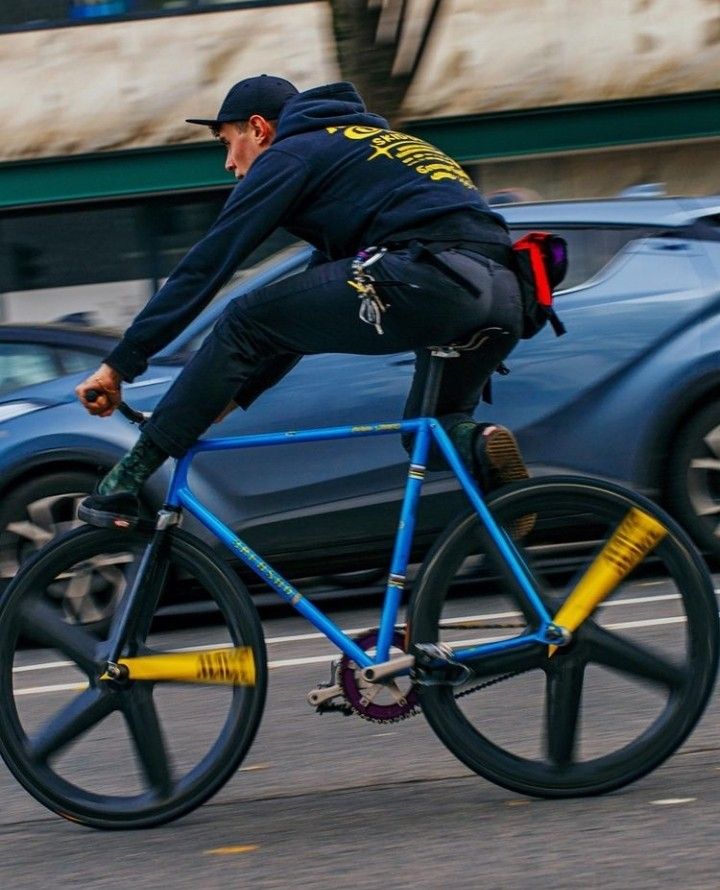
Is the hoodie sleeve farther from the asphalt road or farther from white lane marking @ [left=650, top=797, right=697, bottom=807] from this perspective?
white lane marking @ [left=650, top=797, right=697, bottom=807]

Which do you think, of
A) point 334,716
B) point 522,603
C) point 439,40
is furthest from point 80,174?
point 522,603

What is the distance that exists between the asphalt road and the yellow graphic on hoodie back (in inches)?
39.6

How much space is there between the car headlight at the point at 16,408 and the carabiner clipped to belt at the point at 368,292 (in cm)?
358

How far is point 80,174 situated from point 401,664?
12863 millimetres

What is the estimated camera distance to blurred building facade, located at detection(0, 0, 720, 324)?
1588 centimetres

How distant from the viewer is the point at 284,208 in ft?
12.7

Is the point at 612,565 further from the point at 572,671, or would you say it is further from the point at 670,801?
the point at 670,801

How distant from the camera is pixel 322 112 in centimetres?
397

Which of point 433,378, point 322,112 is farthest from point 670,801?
point 322,112

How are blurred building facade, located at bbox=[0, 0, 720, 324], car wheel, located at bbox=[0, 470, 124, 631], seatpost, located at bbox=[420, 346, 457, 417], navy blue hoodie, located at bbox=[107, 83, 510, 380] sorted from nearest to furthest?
navy blue hoodie, located at bbox=[107, 83, 510, 380] → seatpost, located at bbox=[420, 346, 457, 417] → car wheel, located at bbox=[0, 470, 124, 631] → blurred building facade, located at bbox=[0, 0, 720, 324]

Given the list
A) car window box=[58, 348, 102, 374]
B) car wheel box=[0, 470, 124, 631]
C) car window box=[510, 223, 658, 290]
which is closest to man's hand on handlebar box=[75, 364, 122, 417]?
car wheel box=[0, 470, 124, 631]

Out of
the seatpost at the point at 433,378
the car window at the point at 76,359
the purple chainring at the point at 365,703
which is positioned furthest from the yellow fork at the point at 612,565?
the car window at the point at 76,359

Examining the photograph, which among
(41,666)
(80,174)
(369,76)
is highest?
(41,666)

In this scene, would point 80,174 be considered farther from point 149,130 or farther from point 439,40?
point 439,40
